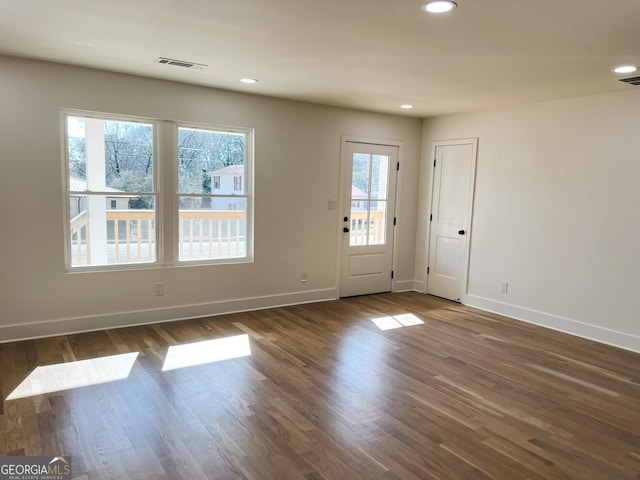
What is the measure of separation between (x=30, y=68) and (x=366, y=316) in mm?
4037

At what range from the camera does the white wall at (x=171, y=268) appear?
3.78 meters

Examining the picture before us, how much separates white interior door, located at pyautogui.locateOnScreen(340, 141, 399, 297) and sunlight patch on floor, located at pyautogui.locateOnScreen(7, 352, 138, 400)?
307 centimetres

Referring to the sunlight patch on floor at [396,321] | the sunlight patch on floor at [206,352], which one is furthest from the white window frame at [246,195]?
the sunlight patch on floor at [396,321]

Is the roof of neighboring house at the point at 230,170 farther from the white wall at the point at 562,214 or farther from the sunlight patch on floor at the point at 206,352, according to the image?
the white wall at the point at 562,214

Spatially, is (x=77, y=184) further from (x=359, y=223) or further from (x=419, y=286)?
(x=419, y=286)

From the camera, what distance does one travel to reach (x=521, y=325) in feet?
15.9

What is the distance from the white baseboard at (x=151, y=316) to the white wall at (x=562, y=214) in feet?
7.20

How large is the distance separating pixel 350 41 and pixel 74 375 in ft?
10.2

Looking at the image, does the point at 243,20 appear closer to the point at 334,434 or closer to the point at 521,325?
the point at 334,434

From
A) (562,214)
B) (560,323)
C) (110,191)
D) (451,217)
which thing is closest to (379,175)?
(451,217)

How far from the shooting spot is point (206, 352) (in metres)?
3.75

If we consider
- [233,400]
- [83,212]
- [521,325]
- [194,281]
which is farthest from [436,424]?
[83,212]

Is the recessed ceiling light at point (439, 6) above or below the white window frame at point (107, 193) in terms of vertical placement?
above

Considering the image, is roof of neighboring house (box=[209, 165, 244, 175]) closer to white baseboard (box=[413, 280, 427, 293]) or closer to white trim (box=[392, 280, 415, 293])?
white trim (box=[392, 280, 415, 293])
